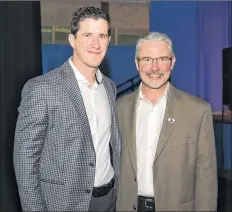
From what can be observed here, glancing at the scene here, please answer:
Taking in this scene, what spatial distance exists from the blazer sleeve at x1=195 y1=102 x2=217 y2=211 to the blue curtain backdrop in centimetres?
426

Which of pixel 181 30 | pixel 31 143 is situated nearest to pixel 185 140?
pixel 31 143

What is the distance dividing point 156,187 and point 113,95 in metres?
0.60

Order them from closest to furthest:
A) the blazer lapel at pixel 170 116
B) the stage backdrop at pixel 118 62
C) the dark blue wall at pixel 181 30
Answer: the blazer lapel at pixel 170 116
the stage backdrop at pixel 118 62
the dark blue wall at pixel 181 30

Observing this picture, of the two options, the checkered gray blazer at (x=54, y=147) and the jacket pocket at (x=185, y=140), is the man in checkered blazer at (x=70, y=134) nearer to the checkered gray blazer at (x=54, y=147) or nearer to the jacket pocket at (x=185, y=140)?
the checkered gray blazer at (x=54, y=147)

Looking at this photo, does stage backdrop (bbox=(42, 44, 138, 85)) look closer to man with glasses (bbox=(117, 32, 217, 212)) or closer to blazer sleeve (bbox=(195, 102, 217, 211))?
man with glasses (bbox=(117, 32, 217, 212))

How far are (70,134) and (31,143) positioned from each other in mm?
192

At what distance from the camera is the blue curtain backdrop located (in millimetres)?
6066

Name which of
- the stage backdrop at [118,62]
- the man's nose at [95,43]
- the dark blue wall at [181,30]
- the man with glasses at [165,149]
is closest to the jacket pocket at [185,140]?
the man with glasses at [165,149]

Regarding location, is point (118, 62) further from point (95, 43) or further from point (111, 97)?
point (95, 43)

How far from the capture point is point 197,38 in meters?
6.19

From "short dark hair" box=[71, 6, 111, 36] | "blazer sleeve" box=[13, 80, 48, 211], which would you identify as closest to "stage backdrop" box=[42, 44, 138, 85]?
"short dark hair" box=[71, 6, 111, 36]

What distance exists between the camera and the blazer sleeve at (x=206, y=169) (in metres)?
1.87

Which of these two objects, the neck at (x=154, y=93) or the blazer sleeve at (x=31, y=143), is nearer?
the blazer sleeve at (x=31, y=143)

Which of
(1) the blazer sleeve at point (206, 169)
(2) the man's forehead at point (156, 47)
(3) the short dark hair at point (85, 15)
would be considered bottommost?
(1) the blazer sleeve at point (206, 169)
